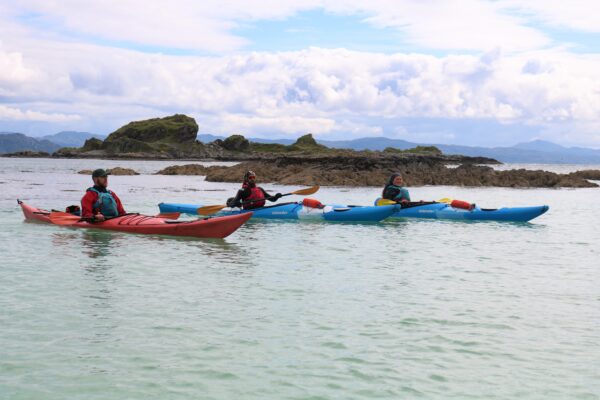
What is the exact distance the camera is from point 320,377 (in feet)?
22.0

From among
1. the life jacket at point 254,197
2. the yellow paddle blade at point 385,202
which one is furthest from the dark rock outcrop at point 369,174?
the life jacket at point 254,197

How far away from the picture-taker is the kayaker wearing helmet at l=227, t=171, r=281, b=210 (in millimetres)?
20625

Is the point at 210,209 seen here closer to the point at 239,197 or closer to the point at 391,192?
the point at 239,197

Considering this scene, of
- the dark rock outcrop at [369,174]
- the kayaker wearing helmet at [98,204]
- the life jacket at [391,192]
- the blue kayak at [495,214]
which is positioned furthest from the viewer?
the dark rock outcrop at [369,174]

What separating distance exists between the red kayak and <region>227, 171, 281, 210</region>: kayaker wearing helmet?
3.88 meters

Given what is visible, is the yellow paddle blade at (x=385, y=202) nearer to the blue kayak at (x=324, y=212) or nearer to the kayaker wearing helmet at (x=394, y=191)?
the kayaker wearing helmet at (x=394, y=191)

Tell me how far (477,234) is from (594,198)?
20.6m

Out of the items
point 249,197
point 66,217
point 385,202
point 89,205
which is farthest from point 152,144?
point 89,205

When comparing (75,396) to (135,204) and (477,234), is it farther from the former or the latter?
(135,204)

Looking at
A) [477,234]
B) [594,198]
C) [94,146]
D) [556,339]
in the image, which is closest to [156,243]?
[477,234]

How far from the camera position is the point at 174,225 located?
54.1ft

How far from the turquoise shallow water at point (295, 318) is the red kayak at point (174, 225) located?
31cm

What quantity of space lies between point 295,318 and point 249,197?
12.3 meters

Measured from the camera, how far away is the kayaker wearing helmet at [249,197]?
67.7ft
